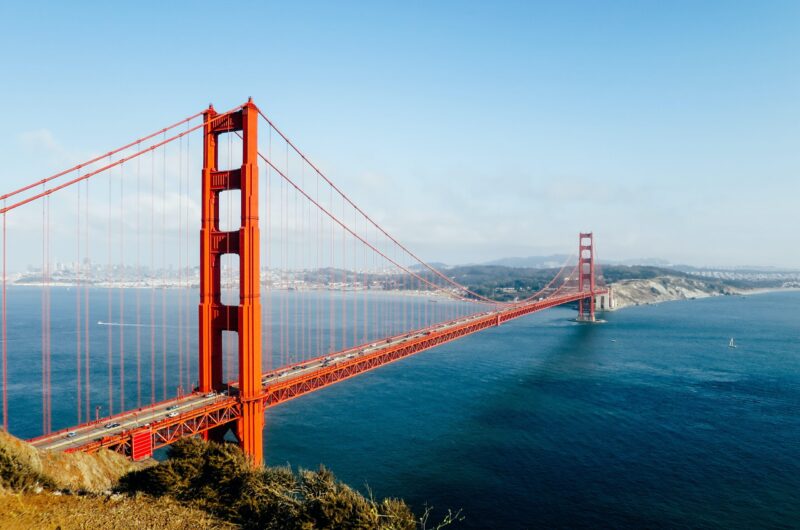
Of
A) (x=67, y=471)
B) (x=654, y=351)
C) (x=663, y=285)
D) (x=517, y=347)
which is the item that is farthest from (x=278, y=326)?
(x=663, y=285)

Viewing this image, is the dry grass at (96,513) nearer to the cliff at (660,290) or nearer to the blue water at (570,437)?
the blue water at (570,437)

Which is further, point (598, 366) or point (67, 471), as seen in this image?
point (598, 366)

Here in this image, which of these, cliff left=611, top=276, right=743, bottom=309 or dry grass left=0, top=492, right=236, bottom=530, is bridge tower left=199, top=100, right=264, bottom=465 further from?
cliff left=611, top=276, right=743, bottom=309

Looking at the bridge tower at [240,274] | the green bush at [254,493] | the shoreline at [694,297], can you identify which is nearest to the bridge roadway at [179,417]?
the bridge tower at [240,274]

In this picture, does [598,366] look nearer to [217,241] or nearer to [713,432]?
[713,432]

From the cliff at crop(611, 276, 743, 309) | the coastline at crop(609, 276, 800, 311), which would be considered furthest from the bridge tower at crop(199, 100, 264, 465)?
the cliff at crop(611, 276, 743, 309)

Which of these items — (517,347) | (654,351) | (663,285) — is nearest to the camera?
(654,351)
